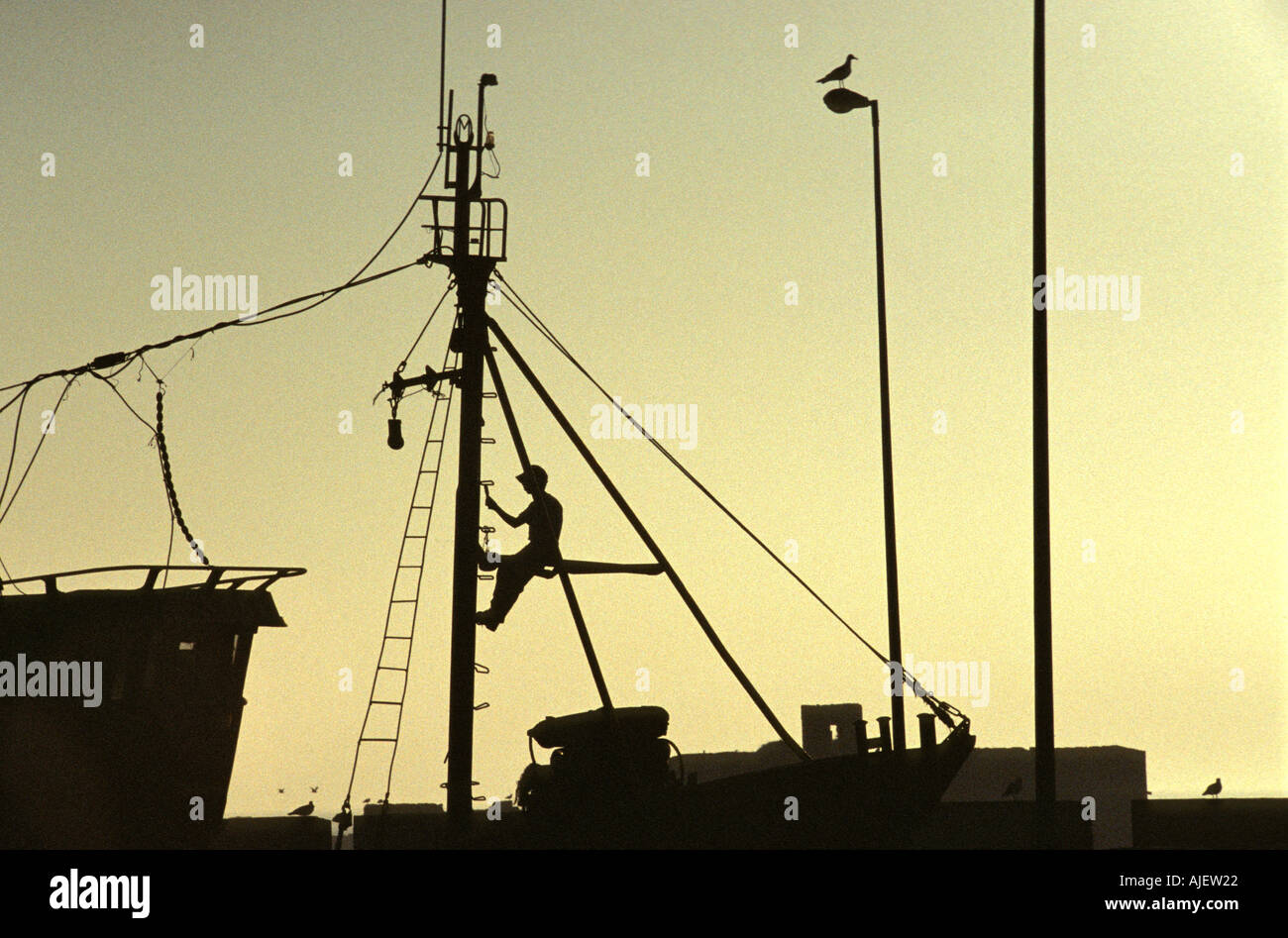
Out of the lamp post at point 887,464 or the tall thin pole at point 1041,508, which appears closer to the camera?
the tall thin pole at point 1041,508

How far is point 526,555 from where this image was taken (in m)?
22.6

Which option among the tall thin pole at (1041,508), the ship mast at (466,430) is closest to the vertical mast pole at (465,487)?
the ship mast at (466,430)

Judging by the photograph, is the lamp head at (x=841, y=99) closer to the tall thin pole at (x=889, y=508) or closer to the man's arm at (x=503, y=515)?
the tall thin pole at (x=889, y=508)

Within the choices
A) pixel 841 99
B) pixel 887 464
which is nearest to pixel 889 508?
pixel 887 464

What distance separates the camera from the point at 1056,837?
17.9 m

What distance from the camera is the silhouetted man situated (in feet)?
73.8

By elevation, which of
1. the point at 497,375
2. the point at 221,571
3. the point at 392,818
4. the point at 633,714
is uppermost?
the point at 497,375

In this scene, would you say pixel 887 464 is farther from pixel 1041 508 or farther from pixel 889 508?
pixel 1041 508

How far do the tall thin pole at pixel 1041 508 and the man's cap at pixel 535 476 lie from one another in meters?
7.13

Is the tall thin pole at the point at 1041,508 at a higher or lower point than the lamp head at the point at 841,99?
lower

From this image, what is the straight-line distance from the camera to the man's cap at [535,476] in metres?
22.7
